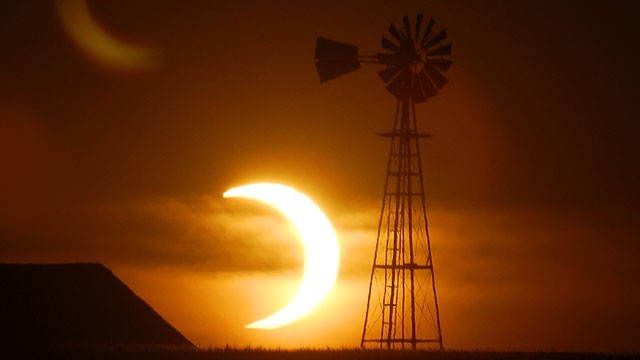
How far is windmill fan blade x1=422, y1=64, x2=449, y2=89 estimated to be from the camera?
6253cm

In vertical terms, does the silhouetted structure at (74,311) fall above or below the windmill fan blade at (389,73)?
below

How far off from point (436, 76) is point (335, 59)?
4300 millimetres

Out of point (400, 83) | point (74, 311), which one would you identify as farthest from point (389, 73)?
point (74, 311)

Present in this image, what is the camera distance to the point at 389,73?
62.2 metres

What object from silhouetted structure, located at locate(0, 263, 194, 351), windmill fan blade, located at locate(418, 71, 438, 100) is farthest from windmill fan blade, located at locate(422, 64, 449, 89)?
silhouetted structure, located at locate(0, 263, 194, 351)

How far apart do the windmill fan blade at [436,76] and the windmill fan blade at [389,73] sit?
1.16m

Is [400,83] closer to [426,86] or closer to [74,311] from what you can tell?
[426,86]

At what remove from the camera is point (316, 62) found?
6344 cm

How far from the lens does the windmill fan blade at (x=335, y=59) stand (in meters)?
63.2

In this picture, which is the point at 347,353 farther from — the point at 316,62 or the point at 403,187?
the point at 316,62

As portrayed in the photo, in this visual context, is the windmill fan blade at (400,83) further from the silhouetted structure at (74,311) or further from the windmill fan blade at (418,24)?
the silhouetted structure at (74,311)

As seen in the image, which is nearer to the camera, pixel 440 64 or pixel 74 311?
pixel 74 311

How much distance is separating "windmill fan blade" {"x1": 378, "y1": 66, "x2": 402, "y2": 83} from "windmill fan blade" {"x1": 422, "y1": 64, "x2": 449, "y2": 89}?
3.81 feet

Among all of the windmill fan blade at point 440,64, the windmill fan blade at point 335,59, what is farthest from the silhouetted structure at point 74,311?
the windmill fan blade at point 440,64
